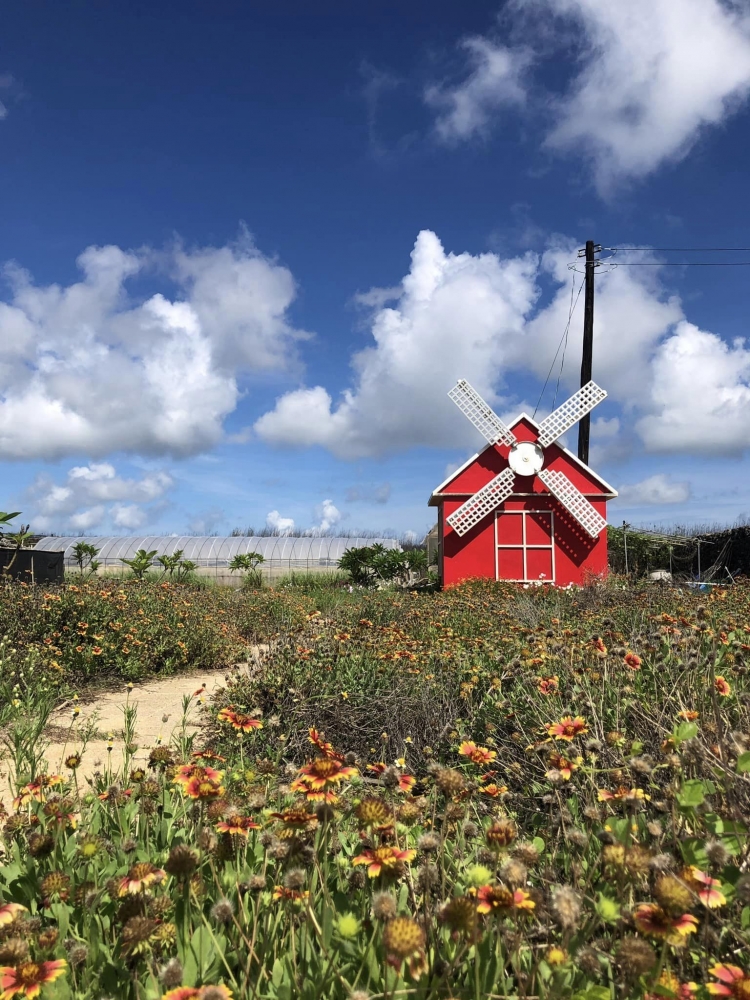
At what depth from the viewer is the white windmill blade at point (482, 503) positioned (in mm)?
17312

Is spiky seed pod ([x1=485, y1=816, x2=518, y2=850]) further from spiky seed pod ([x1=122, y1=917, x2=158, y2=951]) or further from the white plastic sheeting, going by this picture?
the white plastic sheeting

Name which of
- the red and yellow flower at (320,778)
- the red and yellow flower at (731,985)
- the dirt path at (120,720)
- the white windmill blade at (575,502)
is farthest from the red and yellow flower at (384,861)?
the white windmill blade at (575,502)

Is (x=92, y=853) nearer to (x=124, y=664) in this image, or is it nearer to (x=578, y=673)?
(x=578, y=673)

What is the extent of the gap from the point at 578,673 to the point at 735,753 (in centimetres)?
168

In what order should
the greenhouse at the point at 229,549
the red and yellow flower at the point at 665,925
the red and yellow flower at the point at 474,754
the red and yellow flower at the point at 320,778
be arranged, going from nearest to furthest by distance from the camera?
the red and yellow flower at the point at 665,925, the red and yellow flower at the point at 320,778, the red and yellow flower at the point at 474,754, the greenhouse at the point at 229,549

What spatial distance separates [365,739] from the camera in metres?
4.18

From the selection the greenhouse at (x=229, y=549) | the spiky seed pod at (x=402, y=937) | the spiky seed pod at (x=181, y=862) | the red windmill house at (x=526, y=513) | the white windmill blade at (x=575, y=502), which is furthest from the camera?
the greenhouse at (x=229, y=549)

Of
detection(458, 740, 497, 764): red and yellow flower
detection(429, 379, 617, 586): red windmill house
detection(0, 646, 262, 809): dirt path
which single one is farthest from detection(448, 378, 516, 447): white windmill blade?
detection(458, 740, 497, 764): red and yellow flower

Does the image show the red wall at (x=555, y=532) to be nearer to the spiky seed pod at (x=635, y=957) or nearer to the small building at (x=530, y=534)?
the small building at (x=530, y=534)

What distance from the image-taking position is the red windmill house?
17594 millimetres

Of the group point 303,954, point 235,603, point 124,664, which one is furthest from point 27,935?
point 235,603

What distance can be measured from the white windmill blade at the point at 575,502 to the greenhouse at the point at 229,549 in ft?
47.9

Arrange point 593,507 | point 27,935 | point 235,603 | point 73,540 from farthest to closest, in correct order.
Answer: point 73,540
point 593,507
point 235,603
point 27,935

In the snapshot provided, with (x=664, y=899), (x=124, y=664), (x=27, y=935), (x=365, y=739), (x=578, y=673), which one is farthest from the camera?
(x=124, y=664)
